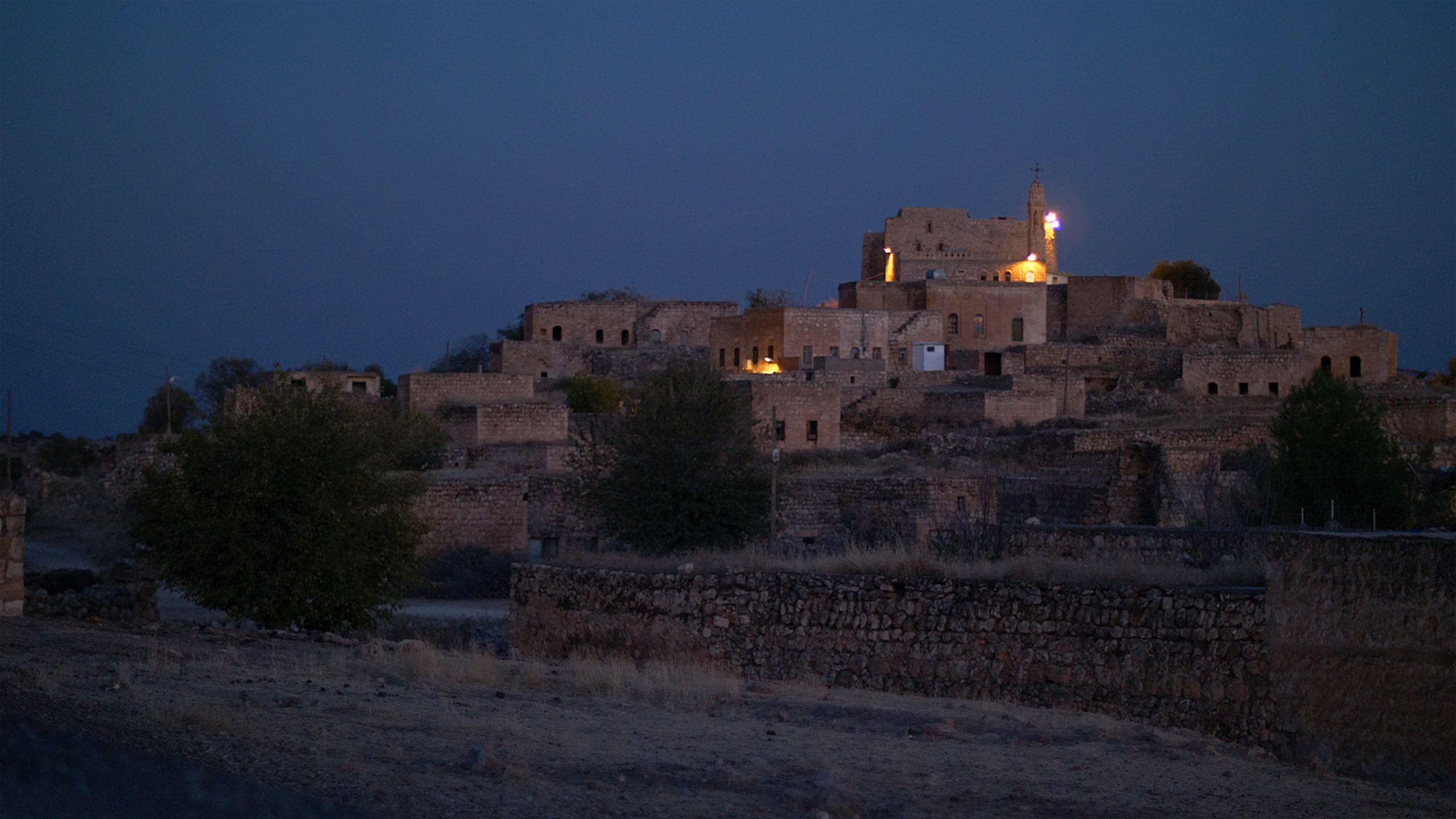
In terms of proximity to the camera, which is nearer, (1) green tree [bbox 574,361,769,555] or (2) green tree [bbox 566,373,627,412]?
(1) green tree [bbox 574,361,769,555]

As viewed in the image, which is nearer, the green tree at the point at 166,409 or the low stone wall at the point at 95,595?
the low stone wall at the point at 95,595

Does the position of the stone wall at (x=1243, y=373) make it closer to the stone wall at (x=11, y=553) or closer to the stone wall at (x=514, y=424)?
the stone wall at (x=514, y=424)

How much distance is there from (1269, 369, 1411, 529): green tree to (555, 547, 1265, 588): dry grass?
1134cm

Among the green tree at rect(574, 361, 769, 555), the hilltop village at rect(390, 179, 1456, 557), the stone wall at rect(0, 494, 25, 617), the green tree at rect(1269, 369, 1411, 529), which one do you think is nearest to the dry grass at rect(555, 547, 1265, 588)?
the hilltop village at rect(390, 179, 1456, 557)

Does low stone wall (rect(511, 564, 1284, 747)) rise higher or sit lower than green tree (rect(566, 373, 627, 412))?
lower

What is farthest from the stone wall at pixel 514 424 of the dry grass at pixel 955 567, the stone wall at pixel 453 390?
the dry grass at pixel 955 567

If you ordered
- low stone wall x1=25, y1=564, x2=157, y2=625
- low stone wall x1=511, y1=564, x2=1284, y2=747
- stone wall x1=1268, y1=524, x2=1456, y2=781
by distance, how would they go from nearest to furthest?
1. stone wall x1=1268, y1=524, x2=1456, y2=781
2. low stone wall x1=511, y1=564, x2=1284, y2=747
3. low stone wall x1=25, y1=564, x2=157, y2=625

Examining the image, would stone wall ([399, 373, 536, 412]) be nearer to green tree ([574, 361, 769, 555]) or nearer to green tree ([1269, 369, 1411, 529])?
green tree ([574, 361, 769, 555])

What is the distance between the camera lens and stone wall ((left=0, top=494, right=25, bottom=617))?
35.8ft

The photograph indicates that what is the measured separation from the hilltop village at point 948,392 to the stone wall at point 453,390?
0.07 metres

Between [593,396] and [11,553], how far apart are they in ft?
110

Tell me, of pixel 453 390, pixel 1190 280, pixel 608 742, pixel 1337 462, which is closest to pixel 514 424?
pixel 453 390

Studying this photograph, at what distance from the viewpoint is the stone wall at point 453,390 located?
38031 millimetres

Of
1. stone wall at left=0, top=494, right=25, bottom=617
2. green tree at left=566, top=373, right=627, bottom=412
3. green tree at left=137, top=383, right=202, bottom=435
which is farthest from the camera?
green tree at left=137, top=383, right=202, bottom=435
